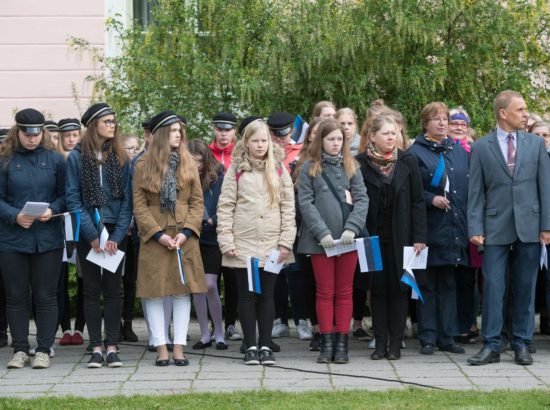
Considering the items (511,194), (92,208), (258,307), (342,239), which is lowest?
(258,307)

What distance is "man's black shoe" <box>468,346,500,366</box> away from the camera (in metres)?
9.08

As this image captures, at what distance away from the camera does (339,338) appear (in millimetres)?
9344

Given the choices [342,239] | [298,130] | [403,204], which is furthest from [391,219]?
[298,130]

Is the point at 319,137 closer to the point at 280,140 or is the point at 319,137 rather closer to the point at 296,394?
the point at 280,140

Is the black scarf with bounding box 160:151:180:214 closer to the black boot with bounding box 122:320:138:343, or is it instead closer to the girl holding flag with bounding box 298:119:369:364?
the girl holding flag with bounding box 298:119:369:364

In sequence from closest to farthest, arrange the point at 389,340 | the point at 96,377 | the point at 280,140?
the point at 96,377 → the point at 389,340 → the point at 280,140

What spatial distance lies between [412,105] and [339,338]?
3947 mm

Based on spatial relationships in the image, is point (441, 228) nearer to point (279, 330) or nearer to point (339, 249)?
point (339, 249)

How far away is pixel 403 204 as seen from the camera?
9.32 meters

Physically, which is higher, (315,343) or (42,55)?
(42,55)

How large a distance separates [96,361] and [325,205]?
228 centimetres

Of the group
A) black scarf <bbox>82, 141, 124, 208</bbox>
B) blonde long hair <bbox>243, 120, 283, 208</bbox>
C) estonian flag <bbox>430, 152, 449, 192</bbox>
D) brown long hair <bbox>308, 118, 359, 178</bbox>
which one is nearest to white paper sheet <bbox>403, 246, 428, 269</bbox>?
estonian flag <bbox>430, 152, 449, 192</bbox>

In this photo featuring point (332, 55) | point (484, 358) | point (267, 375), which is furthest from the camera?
point (332, 55)

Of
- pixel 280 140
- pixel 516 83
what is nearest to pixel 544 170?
pixel 280 140
